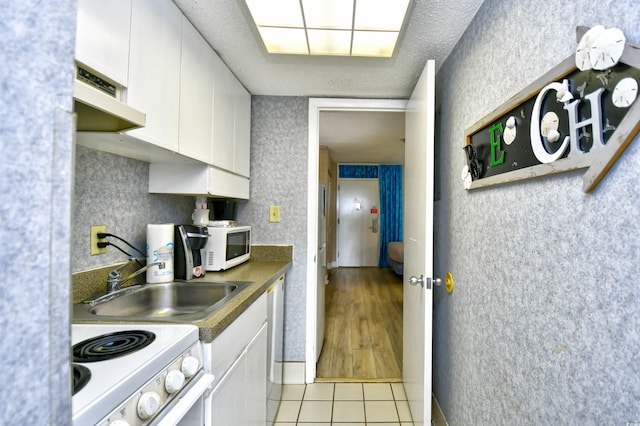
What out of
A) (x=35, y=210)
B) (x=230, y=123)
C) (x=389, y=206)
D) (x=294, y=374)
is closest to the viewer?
(x=35, y=210)

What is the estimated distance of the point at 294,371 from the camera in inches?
85.0

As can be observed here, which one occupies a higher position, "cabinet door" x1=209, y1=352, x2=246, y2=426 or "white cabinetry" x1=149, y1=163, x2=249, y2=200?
"white cabinetry" x1=149, y1=163, x2=249, y2=200

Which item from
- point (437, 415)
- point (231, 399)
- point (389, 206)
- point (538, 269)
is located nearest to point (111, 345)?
point (231, 399)

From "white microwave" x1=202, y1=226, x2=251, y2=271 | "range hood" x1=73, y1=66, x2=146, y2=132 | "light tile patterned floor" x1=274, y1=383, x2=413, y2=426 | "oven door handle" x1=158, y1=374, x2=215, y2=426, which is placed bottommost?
"light tile patterned floor" x1=274, y1=383, x2=413, y2=426

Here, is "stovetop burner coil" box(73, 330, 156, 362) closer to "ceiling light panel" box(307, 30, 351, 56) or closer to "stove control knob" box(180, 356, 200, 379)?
"stove control knob" box(180, 356, 200, 379)

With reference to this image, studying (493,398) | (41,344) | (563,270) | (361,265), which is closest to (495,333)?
(493,398)

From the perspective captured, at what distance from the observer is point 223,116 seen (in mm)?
1704

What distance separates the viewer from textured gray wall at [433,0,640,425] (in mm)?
597

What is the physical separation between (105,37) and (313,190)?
1.51 metres

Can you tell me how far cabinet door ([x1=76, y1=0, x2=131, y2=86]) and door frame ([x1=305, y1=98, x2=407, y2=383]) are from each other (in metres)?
1.37

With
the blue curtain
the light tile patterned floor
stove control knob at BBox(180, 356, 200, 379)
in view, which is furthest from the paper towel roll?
the blue curtain

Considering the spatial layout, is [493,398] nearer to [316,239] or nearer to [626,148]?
[626,148]

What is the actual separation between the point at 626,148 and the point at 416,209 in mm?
1117

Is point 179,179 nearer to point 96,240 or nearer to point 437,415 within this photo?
point 96,240
